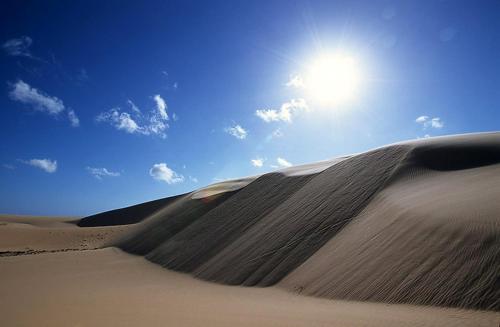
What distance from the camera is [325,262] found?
8125 millimetres

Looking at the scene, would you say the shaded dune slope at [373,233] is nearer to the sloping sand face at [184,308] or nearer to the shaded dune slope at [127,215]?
the sloping sand face at [184,308]

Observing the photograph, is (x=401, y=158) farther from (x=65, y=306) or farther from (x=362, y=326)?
(x=65, y=306)

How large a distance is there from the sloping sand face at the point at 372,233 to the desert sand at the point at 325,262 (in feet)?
0.11

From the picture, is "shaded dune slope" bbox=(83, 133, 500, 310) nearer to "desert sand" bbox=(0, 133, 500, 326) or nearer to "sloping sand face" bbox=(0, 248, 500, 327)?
"desert sand" bbox=(0, 133, 500, 326)

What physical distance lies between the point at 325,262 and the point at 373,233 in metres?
1.37

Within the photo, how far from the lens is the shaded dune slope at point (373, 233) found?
555cm

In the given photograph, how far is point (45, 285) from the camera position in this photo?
1012 cm

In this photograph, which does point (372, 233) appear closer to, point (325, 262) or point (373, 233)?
point (373, 233)

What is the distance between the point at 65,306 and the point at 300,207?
8587 mm

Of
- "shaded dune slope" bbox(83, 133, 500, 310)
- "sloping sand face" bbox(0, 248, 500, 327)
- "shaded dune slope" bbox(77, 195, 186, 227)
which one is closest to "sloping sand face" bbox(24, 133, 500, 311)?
"shaded dune slope" bbox(83, 133, 500, 310)

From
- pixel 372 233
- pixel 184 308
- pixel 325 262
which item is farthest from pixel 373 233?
pixel 184 308

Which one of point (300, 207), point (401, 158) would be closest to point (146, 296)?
point (300, 207)

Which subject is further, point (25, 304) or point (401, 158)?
point (401, 158)

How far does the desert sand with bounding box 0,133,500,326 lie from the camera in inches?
205
